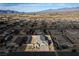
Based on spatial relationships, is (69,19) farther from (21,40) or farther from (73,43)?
(21,40)

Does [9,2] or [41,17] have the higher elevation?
[9,2]

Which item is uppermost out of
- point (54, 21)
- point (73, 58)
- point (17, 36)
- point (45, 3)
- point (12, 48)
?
point (45, 3)

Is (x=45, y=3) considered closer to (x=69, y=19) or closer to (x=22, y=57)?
(x=69, y=19)

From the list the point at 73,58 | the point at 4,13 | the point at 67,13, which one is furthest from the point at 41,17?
the point at 73,58

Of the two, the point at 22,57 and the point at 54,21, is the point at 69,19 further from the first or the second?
the point at 22,57

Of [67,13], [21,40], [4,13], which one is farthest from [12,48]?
[67,13]

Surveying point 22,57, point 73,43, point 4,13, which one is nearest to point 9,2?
point 4,13

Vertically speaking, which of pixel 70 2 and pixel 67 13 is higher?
pixel 70 2
